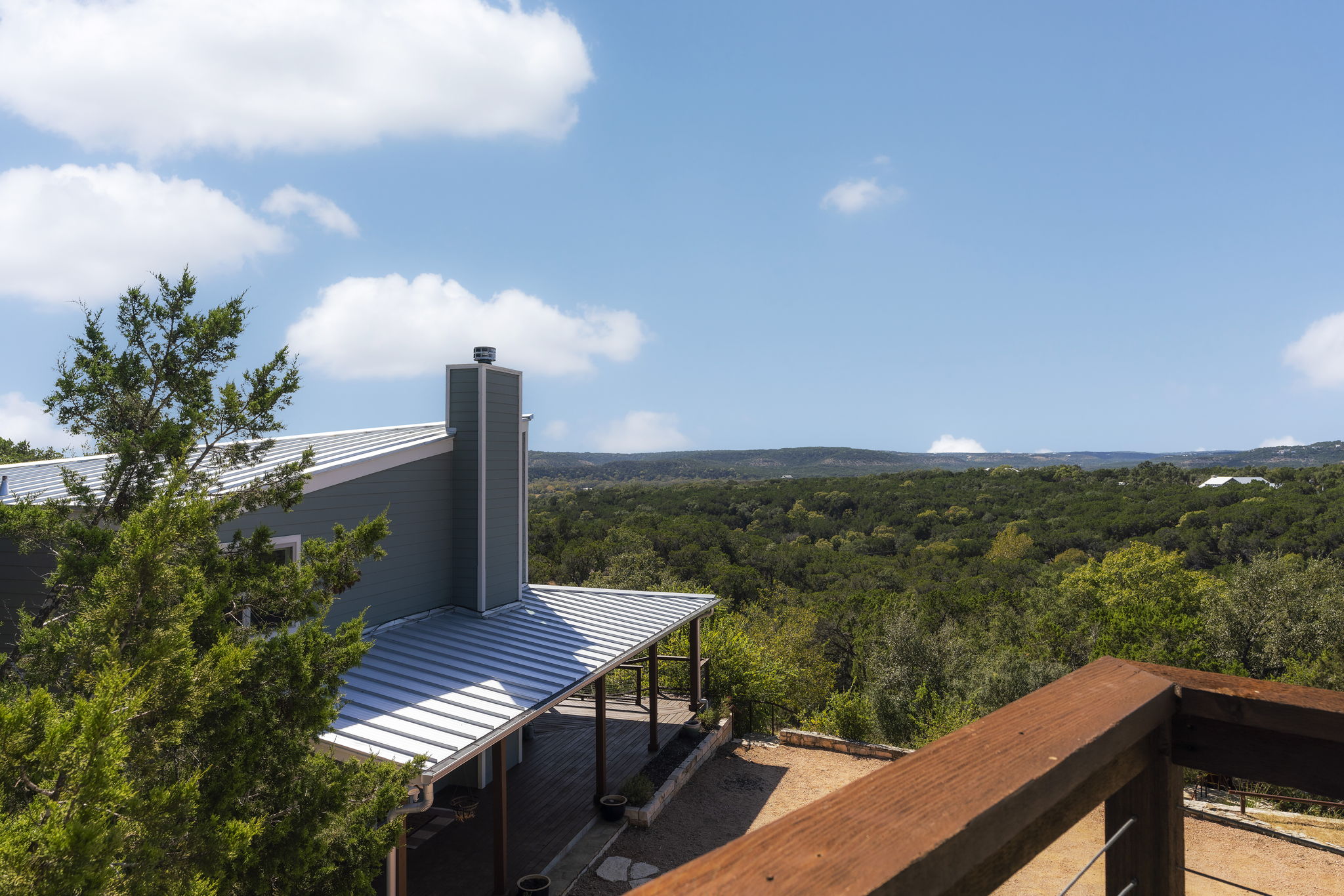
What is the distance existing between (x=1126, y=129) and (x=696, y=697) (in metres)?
17.9

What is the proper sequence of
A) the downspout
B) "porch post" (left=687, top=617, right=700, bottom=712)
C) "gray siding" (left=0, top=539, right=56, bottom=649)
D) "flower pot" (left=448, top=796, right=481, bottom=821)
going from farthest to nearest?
"porch post" (left=687, top=617, right=700, bottom=712), "flower pot" (left=448, top=796, right=481, bottom=821), "gray siding" (left=0, top=539, right=56, bottom=649), the downspout

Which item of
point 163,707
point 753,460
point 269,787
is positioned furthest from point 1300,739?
point 753,460

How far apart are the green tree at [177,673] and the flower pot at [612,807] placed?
4754mm

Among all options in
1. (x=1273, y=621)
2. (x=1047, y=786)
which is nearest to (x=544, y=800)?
(x=1047, y=786)

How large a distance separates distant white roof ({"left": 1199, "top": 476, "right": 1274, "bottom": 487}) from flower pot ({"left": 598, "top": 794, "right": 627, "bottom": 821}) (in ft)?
187

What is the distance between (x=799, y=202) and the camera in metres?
24.7

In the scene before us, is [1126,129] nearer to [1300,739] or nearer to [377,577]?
[377,577]

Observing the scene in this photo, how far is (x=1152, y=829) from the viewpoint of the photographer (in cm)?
130

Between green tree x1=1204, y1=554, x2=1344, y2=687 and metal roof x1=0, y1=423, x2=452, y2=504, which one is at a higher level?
metal roof x1=0, y1=423, x2=452, y2=504

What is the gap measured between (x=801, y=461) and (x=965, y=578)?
10473 cm

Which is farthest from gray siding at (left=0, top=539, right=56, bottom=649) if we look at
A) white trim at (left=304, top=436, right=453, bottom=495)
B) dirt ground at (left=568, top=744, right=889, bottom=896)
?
dirt ground at (left=568, top=744, right=889, bottom=896)

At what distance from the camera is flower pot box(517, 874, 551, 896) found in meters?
7.68

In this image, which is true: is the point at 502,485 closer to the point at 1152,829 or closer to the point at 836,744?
the point at 836,744

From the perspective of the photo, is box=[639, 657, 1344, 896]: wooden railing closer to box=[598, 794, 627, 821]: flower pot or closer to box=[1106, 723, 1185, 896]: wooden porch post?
box=[1106, 723, 1185, 896]: wooden porch post
